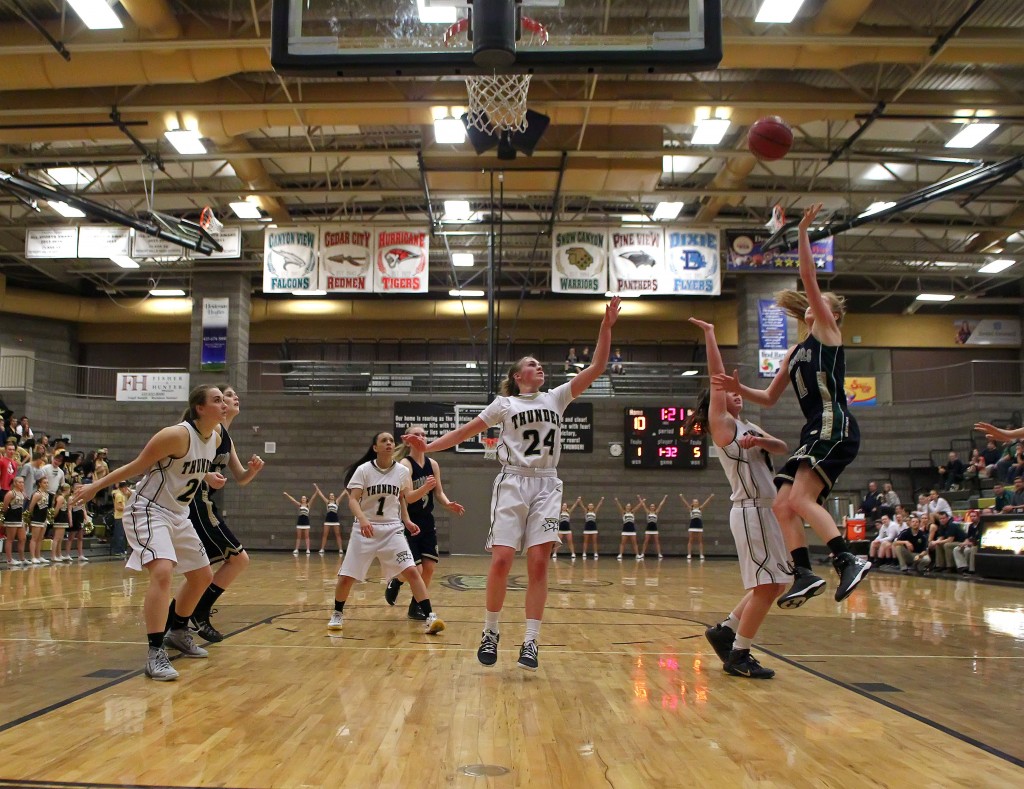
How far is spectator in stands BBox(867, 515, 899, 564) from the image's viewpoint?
59.1ft

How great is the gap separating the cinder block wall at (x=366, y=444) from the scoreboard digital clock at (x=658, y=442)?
352mm

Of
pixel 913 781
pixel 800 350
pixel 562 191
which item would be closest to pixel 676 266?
pixel 562 191

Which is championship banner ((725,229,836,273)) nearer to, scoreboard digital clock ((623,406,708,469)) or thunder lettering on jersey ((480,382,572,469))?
scoreboard digital clock ((623,406,708,469))

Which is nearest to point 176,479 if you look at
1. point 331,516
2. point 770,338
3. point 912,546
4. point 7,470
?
point 7,470

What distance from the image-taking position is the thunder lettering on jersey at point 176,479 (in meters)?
5.22

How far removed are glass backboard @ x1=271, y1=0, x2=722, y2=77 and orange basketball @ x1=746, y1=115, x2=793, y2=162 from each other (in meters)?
1.97

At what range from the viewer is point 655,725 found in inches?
146

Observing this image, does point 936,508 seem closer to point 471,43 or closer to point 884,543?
point 884,543

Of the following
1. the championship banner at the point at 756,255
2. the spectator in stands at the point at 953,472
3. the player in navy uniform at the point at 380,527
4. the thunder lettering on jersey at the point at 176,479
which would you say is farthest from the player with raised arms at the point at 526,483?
the spectator in stands at the point at 953,472

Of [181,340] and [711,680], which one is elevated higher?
[181,340]

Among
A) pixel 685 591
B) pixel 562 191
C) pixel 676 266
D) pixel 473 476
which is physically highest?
pixel 562 191

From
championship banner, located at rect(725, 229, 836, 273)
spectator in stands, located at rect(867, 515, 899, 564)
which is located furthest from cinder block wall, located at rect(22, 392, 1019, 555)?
spectator in stands, located at rect(867, 515, 899, 564)

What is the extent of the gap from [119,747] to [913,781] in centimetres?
287

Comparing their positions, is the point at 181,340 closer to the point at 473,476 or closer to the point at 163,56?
the point at 473,476
